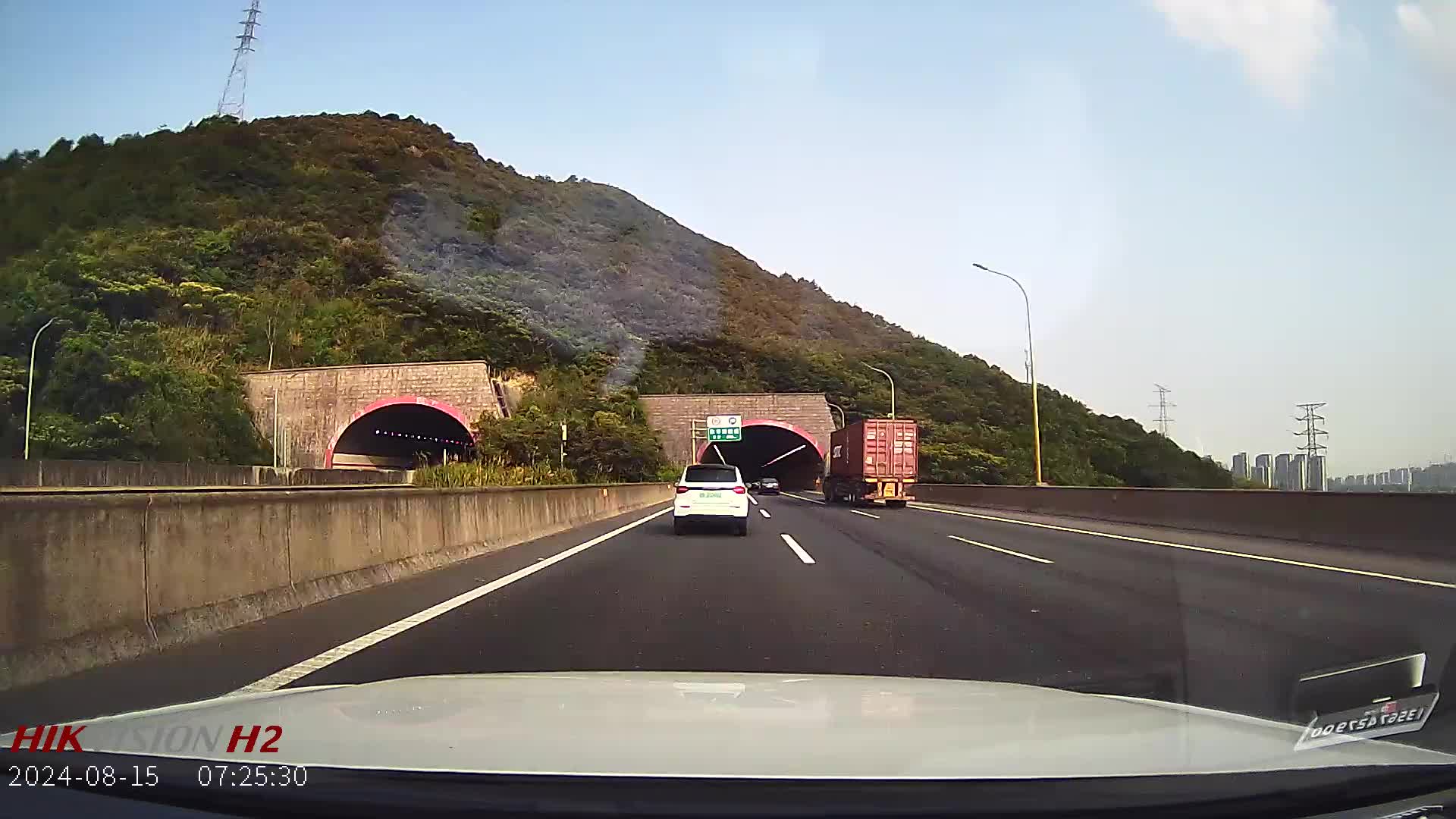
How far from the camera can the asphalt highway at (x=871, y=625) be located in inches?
237

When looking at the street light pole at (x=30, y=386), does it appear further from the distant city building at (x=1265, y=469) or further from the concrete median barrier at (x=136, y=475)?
the distant city building at (x=1265, y=469)

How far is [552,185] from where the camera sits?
90875 mm

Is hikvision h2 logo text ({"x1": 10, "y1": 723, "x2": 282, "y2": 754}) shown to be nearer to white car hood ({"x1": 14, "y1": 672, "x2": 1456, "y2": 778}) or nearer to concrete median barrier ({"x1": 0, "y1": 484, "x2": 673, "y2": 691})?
white car hood ({"x1": 14, "y1": 672, "x2": 1456, "y2": 778})

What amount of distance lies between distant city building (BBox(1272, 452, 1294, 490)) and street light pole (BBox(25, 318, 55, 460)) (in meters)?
43.3

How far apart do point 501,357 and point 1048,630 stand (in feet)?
237

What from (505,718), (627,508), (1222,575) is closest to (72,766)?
(505,718)

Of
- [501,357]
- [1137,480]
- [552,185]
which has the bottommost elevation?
[1137,480]

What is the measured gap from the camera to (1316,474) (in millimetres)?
25844

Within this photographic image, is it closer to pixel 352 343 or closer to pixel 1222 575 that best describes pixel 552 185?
pixel 352 343

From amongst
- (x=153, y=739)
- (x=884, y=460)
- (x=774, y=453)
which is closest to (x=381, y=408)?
(x=884, y=460)

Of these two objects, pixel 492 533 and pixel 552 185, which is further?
pixel 552 185

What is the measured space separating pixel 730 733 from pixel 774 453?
86669 mm

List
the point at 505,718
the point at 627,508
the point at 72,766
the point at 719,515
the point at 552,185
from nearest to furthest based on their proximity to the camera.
A: the point at 72,766 → the point at 505,718 → the point at 719,515 → the point at 627,508 → the point at 552,185

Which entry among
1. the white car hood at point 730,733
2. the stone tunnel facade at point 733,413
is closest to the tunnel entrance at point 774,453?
the stone tunnel facade at point 733,413
